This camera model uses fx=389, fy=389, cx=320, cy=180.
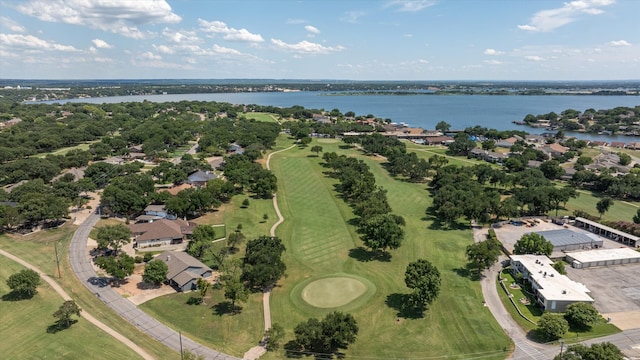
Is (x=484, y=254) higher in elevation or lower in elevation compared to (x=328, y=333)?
higher

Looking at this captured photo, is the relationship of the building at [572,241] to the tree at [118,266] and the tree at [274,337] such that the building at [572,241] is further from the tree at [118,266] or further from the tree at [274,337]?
the tree at [118,266]

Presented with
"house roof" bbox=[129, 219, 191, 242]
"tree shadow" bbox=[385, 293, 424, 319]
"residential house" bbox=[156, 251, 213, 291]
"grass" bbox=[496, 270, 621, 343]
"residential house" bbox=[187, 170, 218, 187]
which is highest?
"residential house" bbox=[187, 170, 218, 187]

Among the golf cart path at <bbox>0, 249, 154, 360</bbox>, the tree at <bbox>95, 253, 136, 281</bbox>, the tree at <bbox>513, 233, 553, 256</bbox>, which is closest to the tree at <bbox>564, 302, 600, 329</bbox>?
the tree at <bbox>513, 233, 553, 256</bbox>

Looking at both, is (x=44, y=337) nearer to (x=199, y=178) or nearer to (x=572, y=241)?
(x=199, y=178)

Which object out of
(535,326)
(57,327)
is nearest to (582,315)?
(535,326)

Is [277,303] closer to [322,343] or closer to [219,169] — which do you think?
[322,343]

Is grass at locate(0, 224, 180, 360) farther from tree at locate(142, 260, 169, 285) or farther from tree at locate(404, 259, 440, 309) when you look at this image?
tree at locate(404, 259, 440, 309)

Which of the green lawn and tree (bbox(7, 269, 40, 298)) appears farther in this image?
tree (bbox(7, 269, 40, 298))
